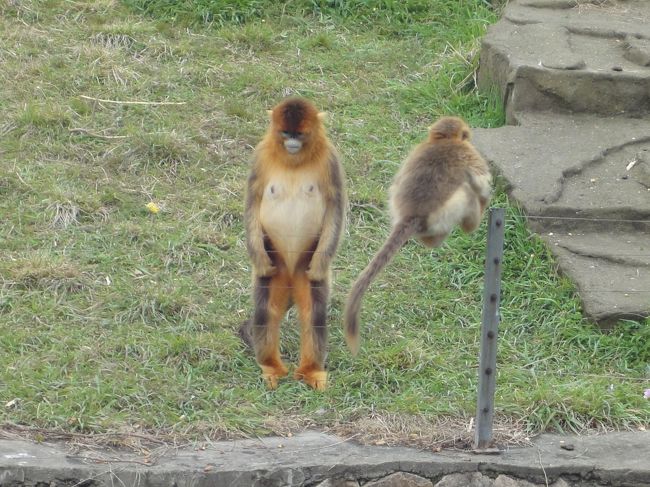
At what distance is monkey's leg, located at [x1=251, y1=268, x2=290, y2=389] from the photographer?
247 inches

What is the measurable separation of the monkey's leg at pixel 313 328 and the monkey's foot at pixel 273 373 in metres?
0.08

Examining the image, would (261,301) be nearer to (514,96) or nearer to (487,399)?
(487,399)

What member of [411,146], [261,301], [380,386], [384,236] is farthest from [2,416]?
[411,146]

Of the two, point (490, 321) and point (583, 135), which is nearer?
point (490, 321)

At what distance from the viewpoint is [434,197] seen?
→ 16.8 feet

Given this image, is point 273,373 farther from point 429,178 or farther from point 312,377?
point 429,178

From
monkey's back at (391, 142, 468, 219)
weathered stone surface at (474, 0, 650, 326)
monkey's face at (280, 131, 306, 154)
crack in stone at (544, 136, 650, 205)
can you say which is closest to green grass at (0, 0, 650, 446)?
weathered stone surface at (474, 0, 650, 326)

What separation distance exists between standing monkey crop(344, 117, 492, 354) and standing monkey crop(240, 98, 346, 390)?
869 millimetres

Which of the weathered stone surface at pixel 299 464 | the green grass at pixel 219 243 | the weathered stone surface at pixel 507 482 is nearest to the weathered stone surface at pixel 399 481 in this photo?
the weathered stone surface at pixel 299 464

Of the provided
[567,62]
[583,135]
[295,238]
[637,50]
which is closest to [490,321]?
[295,238]

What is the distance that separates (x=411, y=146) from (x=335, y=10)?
7.04 ft

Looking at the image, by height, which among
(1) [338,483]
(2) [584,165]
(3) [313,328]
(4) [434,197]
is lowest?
(1) [338,483]

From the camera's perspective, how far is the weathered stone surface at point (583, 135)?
7.18 m

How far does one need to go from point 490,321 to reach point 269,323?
135cm
